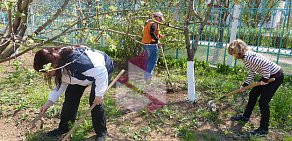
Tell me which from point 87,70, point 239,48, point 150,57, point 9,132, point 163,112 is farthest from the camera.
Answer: point 150,57

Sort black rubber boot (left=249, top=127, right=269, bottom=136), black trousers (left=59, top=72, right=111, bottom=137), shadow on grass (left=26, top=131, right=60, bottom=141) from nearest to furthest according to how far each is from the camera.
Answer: black trousers (left=59, top=72, right=111, bottom=137), shadow on grass (left=26, top=131, right=60, bottom=141), black rubber boot (left=249, top=127, right=269, bottom=136)

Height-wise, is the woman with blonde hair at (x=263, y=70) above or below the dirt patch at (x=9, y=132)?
above

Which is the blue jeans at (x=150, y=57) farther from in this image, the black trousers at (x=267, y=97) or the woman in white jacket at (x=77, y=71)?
the woman in white jacket at (x=77, y=71)

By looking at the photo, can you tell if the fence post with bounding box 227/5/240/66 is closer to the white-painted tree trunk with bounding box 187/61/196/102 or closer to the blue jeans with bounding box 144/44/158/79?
the blue jeans with bounding box 144/44/158/79

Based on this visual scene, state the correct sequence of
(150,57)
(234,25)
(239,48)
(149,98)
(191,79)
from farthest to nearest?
(234,25) → (150,57) → (149,98) → (191,79) → (239,48)

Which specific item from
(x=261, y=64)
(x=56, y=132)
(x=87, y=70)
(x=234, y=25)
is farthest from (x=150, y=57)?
(x=87, y=70)

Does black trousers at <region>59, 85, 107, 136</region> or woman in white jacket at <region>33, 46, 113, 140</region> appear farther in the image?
black trousers at <region>59, 85, 107, 136</region>

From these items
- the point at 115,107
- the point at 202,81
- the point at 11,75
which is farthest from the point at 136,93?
the point at 11,75

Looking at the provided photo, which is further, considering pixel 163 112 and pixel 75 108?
pixel 163 112

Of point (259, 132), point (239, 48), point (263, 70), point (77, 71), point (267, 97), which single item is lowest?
point (259, 132)

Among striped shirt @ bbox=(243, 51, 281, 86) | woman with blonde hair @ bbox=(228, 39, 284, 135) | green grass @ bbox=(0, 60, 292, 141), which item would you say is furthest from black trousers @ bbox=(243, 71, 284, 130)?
green grass @ bbox=(0, 60, 292, 141)

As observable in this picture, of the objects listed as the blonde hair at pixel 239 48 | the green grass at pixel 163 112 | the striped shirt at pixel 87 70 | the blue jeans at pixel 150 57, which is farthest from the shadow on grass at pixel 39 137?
the blue jeans at pixel 150 57

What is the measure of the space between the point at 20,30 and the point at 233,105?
3.10m

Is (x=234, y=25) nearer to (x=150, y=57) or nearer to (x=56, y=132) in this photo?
(x=150, y=57)
